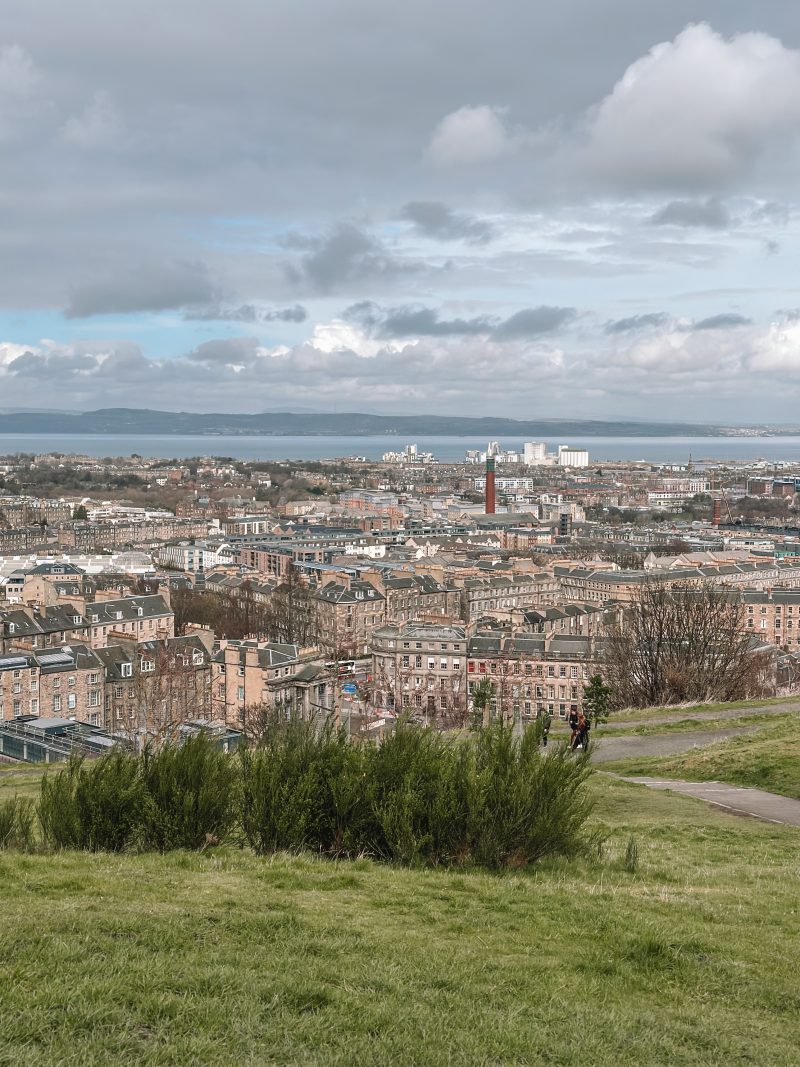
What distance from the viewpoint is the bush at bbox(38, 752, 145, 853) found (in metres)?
10.2

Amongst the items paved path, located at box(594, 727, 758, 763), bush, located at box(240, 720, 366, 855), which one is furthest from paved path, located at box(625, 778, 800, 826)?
bush, located at box(240, 720, 366, 855)

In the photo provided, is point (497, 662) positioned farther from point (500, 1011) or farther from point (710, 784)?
point (500, 1011)

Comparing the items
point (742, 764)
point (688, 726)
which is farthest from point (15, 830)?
point (688, 726)

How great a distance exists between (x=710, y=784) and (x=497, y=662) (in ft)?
100

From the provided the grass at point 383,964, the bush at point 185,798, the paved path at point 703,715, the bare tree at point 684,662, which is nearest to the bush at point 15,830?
the grass at point 383,964

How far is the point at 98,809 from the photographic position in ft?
33.6

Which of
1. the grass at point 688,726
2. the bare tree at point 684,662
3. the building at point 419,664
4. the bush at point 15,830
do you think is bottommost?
the building at point 419,664

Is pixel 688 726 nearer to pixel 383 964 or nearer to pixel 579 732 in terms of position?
pixel 579 732

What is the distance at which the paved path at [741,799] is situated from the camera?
13.9m

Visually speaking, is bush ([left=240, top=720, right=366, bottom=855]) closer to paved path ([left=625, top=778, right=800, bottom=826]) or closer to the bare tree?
paved path ([left=625, top=778, right=800, bottom=826])

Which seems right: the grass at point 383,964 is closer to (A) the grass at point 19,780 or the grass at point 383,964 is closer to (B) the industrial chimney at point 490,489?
(A) the grass at point 19,780

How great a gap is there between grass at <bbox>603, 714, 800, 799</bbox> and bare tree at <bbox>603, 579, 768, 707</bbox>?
1057 centimetres

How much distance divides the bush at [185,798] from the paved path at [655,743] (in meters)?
10.1

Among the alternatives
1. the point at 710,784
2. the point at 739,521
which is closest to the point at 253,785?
the point at 710,784
